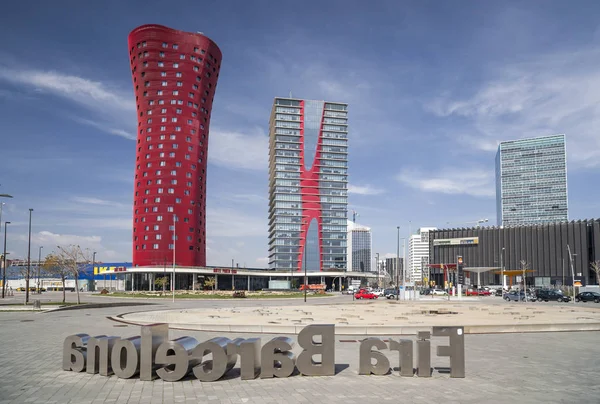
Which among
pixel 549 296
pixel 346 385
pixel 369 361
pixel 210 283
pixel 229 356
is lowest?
pixel 210 283

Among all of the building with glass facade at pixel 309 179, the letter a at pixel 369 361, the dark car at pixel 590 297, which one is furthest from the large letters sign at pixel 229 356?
the building with glass facade at pixel 309 179

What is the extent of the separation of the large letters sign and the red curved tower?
111177 mm

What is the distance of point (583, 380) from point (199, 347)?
9.74 metres

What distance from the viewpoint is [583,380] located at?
41.2 ft

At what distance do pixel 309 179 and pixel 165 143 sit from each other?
80.1 metres

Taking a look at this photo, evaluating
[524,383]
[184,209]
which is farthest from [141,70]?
[524,383]

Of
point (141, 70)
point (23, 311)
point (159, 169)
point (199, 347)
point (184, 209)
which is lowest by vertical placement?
point (23, 311)

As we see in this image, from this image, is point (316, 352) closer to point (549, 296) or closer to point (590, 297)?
point (549, 296)

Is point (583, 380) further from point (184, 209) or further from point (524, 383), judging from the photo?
point (184, 209)

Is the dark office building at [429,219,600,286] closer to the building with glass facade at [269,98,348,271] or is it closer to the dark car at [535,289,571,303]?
the building with glass facade at [269,98,348,271]

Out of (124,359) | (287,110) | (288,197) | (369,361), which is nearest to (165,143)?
(288,197)

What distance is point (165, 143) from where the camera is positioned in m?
124

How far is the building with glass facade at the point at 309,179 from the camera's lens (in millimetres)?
191125

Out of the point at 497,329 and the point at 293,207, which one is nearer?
the point at 497,329
